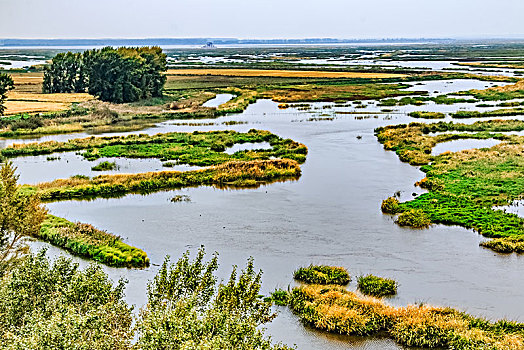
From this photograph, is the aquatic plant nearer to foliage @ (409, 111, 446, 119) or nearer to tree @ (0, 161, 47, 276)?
tree @ (0, 161, 47, 276)

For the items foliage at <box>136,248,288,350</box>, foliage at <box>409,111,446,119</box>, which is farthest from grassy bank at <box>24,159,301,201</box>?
foliage at <box>409,111,446,119</box>

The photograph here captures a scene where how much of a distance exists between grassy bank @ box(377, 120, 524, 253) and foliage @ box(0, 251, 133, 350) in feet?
65.9

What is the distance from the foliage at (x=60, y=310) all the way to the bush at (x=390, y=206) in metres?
20.5

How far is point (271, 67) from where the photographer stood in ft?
522

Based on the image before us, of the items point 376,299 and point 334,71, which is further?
point 334,71

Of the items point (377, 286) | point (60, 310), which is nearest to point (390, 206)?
point (377, 286)

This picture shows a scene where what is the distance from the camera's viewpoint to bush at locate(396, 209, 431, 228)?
3153 centimetres

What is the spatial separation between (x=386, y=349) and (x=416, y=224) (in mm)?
12683

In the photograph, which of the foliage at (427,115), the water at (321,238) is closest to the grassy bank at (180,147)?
the water at (321,238)

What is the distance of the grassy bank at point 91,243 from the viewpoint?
27.4 m

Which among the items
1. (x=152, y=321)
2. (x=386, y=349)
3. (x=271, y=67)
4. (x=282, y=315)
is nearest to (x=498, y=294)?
(x=386, y=349)

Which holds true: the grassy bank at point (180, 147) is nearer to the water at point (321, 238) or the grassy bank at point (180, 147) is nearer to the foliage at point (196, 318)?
the water at point (321, 238)

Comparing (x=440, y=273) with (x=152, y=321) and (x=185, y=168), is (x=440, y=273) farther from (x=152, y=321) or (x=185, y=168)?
(x=185, y=168)

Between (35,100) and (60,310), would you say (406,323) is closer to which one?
(60,310)
